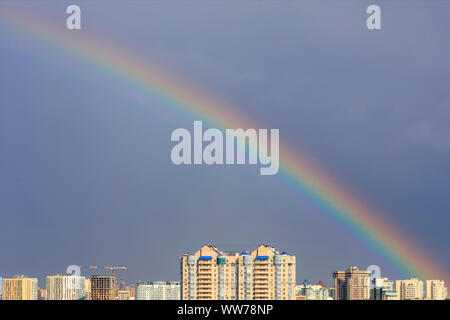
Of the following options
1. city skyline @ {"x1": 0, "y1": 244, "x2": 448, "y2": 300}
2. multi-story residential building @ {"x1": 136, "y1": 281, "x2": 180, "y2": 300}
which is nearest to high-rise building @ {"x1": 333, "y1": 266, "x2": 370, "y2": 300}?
city skyline @ {"x1": 0, "y1": 244, "x2": 448, "y2": 300}

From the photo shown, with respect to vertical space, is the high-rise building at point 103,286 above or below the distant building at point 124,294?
above

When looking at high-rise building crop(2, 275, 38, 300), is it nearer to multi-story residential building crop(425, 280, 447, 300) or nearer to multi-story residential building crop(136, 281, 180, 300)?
multi-story residential building crop(136, 281, 180, 300)

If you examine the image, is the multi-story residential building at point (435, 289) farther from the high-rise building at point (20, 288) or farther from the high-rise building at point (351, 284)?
the high-rise building at point (20, 288)

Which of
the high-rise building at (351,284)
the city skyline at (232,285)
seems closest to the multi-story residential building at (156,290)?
the city skyline at (232,285)

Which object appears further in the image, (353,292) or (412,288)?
(412,288)

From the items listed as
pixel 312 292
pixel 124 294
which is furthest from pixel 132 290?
pixel 312 292
